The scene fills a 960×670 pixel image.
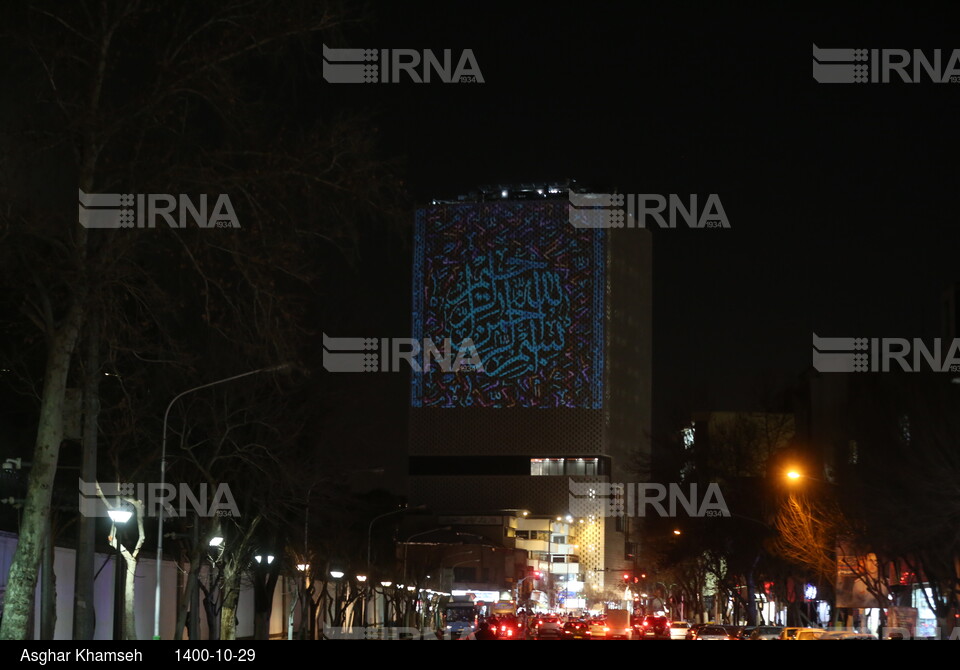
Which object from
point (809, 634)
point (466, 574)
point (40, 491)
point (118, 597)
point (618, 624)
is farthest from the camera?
point (466, 574)

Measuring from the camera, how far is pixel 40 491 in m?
22.2

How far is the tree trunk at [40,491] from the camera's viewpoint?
21.6 m


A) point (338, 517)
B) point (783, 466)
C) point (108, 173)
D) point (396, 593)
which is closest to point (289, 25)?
point (108, 173)

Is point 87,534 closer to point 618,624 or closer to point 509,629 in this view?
point 509,629

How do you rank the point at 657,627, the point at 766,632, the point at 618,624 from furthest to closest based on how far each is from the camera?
1. the point at 657,627
2. the point at 618,624
3. the point at 766,632

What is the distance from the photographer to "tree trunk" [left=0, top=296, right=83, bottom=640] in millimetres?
21641

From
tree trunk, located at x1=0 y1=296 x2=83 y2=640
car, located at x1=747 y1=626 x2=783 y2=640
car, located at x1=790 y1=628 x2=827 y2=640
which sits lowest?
car, located at x1=747 y1=626 x2=783 y2=640

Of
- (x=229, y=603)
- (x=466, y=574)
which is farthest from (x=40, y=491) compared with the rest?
(x=466, y=574)

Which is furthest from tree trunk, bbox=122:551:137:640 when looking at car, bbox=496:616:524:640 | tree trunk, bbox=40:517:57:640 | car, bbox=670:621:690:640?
car, bbox=670:621:690:640

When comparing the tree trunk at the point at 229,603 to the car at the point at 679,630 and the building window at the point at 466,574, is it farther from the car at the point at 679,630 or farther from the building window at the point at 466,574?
the building window at the point at 466,574

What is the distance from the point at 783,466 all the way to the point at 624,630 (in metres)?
14.0

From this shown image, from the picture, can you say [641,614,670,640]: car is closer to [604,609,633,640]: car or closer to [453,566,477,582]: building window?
[604,609,633,640]: car

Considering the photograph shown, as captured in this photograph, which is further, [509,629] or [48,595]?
[509,629]

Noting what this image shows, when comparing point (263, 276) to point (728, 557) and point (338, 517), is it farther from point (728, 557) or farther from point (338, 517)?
point (728, 557)
